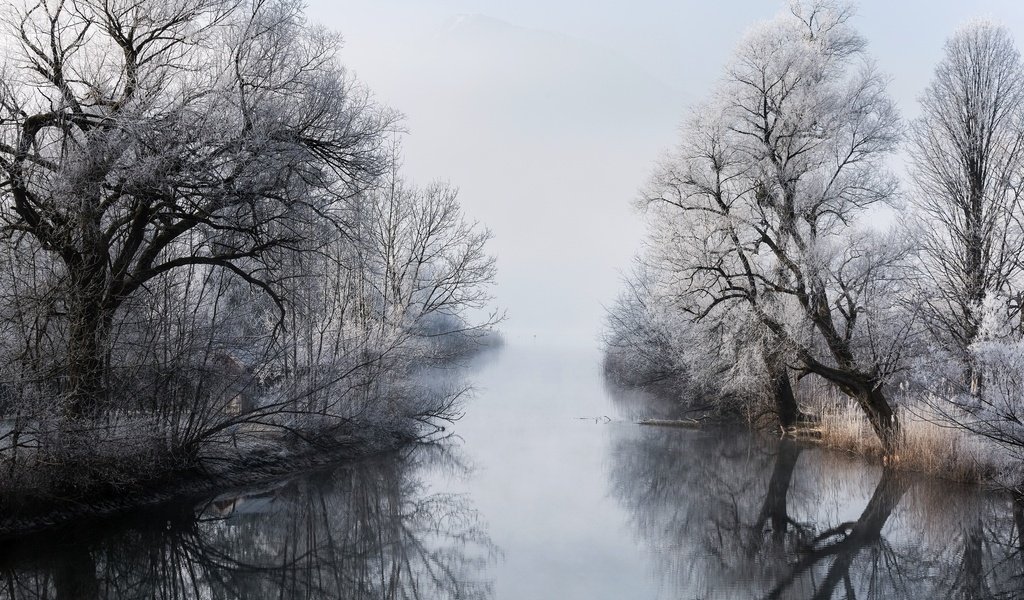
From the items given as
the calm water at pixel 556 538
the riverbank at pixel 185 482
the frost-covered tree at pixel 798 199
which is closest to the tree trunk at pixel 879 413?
the frost-covered tree at pixel 798 199

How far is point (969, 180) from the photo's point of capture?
1673 centimetres

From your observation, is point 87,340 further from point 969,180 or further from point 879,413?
point 969,180

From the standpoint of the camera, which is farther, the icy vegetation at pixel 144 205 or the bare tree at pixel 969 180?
the bare tree at pixel 969 180

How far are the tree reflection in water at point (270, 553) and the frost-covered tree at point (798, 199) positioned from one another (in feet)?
30.5

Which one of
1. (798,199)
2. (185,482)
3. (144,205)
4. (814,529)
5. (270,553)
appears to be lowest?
(814,529)

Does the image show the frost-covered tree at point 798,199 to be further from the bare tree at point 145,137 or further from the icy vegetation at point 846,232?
the bare tree at point 145,137

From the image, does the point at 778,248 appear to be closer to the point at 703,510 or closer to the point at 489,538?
the point at 703,510

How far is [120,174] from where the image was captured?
10.2m

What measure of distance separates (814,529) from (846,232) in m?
9.53


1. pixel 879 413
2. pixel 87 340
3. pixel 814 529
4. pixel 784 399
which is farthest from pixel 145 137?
pixel 784 399

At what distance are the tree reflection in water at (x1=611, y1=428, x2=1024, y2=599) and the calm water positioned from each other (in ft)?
0.13

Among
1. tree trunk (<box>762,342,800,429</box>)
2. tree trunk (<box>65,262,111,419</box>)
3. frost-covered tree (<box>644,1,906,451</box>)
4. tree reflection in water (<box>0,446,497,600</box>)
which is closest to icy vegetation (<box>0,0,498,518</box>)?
tree trunk (<box>65,262,111,419</box>)

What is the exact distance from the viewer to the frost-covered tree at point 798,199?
17578 millimetres

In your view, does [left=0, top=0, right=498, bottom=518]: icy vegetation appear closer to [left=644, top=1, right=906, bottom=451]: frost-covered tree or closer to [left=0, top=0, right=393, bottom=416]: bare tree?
[left=0, top=0, right=393, bottom=416]: bare tree
